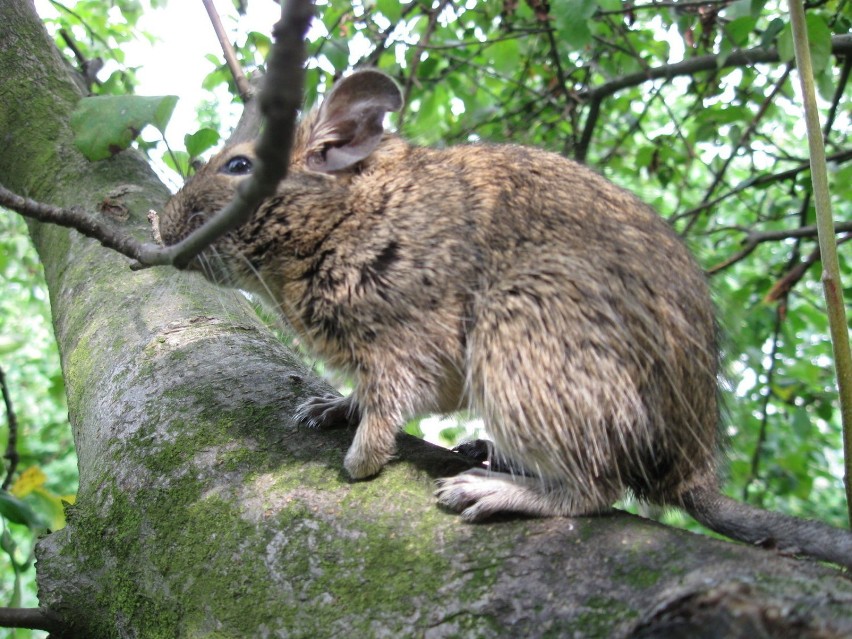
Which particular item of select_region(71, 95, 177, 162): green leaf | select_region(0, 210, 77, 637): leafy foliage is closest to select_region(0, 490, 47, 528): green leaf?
select_region(0, 210, 77, 637): leafy foliage

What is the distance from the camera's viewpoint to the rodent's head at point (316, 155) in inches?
105

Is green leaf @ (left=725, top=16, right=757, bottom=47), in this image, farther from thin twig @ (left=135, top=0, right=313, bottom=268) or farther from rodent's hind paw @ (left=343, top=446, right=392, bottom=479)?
thin twig @ (left=135, top=0, right=313, bottom=268)

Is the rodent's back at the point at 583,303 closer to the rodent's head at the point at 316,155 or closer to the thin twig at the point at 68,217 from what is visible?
the rodent's head at the point at 316,155

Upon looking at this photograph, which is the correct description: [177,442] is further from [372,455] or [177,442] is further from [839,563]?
[839,563]

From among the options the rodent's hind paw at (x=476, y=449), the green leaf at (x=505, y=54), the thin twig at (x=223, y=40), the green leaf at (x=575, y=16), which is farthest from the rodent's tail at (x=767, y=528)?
the green leaf at (x=505, y=54)

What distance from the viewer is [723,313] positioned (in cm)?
286

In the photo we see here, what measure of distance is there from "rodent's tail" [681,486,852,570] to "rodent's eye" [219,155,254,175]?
72.3 inches

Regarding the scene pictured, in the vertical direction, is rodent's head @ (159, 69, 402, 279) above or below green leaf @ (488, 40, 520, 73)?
below

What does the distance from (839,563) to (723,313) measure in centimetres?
123

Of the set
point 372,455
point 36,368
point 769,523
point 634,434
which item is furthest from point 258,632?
point 36,368

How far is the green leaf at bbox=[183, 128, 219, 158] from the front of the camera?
3064 millimetres

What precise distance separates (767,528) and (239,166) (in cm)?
206

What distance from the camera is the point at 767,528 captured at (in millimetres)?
1965

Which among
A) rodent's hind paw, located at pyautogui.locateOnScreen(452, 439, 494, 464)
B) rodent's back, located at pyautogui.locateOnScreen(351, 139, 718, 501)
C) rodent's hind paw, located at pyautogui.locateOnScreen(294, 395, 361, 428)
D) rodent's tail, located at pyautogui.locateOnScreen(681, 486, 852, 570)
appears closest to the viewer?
rodent's tail, located at pyautogui.locateOnScreen(681, 486, 852, 570)
